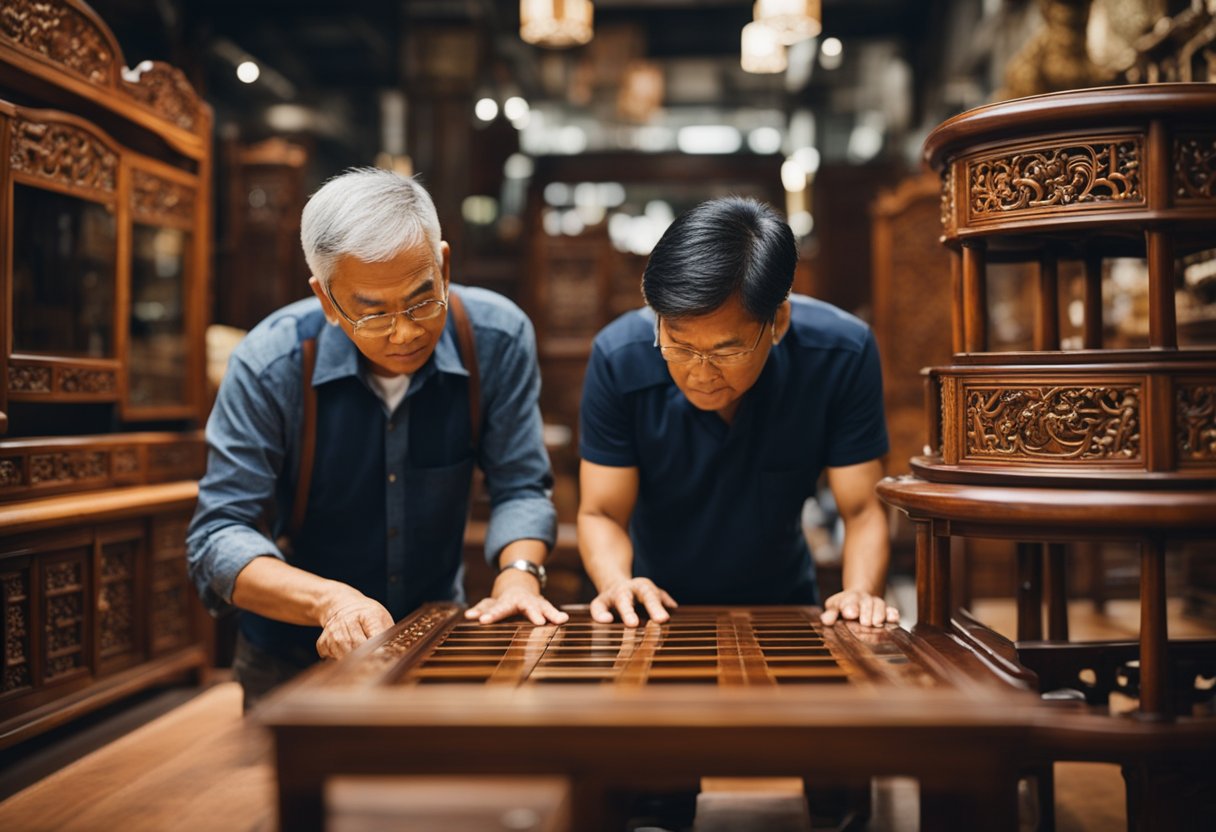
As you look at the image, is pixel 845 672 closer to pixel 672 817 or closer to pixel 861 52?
pixel 672 817

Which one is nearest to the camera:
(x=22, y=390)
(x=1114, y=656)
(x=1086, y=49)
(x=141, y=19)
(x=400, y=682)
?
(x=400, y=682)

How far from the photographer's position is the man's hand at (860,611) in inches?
77.3

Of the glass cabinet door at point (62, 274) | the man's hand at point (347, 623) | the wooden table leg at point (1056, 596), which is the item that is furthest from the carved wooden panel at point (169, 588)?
the wooden table leg at point (1056, 596)

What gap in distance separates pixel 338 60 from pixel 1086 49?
10.4m

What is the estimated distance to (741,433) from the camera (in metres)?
2.35

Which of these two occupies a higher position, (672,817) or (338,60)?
(338,60)

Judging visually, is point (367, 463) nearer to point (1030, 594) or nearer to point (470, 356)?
point (470, 356)

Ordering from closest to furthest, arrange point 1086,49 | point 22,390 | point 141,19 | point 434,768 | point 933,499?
point 434,768 < point 933,499 < point 22,390 < point 1086,49 < point 141,19

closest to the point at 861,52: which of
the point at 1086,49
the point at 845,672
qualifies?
the point at 1086,49

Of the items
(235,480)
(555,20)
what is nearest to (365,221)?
(235,480)

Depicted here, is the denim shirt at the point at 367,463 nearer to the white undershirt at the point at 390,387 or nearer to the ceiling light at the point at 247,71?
the white undershirt at the point at 390,387

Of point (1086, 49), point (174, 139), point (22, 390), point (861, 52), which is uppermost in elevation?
point (861, 52)

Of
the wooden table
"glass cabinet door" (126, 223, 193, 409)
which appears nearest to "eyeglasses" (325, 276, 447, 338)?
the wooden table

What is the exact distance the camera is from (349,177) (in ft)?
6.86
